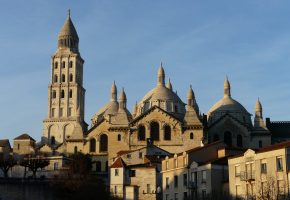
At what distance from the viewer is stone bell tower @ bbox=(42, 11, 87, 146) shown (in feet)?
379

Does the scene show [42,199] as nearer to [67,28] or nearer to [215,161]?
[215,161]

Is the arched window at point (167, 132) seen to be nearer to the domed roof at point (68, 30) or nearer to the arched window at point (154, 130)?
the arched window at point (154, 130)

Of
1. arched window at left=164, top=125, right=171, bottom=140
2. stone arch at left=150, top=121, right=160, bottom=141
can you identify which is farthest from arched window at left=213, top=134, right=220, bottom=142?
stone arch at left=150, top=121, right=160, bottom=141

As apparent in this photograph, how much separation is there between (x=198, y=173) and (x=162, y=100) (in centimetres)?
4656

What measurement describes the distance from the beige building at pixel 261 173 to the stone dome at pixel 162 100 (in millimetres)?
48448

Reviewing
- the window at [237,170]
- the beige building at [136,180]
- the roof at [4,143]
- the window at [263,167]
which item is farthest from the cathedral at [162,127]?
the window at [263,167]

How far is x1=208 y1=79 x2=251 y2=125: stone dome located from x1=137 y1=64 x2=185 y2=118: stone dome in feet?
17.3

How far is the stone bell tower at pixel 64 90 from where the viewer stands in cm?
11544

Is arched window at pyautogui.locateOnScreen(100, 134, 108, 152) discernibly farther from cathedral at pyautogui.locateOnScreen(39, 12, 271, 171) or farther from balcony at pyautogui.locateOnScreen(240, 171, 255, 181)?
balcony at pyautogui.locateOnScreen(240, 171, 255, 181)

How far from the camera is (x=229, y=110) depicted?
95312 millimetres

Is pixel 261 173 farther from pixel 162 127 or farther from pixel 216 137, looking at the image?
pixel 216 137

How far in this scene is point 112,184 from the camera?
2621 inches

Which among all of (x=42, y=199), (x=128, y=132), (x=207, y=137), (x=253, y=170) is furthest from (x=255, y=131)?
(x=253, y=170)

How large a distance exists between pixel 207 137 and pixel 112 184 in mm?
25829
